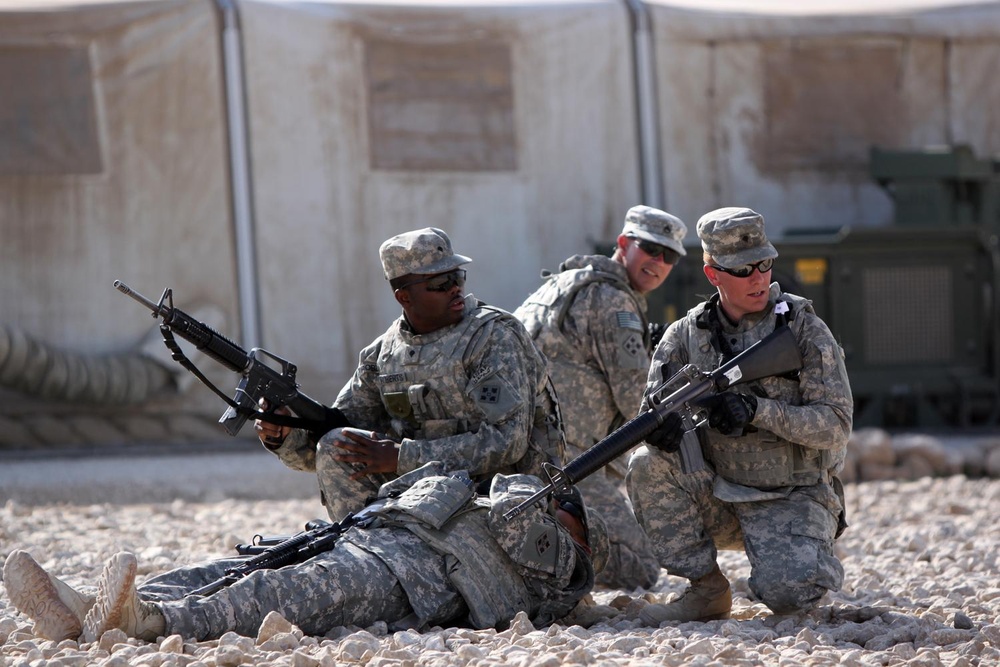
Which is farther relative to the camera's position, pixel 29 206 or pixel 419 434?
pixel 29 206

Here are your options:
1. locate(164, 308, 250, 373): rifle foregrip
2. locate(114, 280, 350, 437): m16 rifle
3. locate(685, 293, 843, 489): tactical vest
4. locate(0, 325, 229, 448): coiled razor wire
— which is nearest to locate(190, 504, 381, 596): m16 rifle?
locate(114, 280, 350, 437): m16 rifle

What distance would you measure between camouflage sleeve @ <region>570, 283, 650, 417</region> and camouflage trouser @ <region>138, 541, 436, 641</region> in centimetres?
158

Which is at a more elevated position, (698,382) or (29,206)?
(29,206)

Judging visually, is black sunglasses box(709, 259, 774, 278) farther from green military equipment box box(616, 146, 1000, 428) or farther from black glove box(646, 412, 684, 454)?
green military equipment box box(616, 146, 1000, 428)

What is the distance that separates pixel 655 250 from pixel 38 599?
285 centimetres

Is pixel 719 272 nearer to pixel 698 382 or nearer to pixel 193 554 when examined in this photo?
pixel 698 382

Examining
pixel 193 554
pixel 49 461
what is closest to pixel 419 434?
pixel 193 554

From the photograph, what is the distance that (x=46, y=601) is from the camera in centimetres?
412

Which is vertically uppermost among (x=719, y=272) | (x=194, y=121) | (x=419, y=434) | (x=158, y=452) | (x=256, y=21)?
(x=256, y=21)

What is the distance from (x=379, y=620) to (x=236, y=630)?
0.45 metres

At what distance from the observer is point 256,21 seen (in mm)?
10844

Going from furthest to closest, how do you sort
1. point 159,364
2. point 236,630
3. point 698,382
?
1. point 159,364
2. point 698,382
3. point 236,630

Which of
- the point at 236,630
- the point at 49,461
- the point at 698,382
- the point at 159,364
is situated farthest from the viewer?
the point at 159,364

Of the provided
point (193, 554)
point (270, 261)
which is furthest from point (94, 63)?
point (193, 554)
